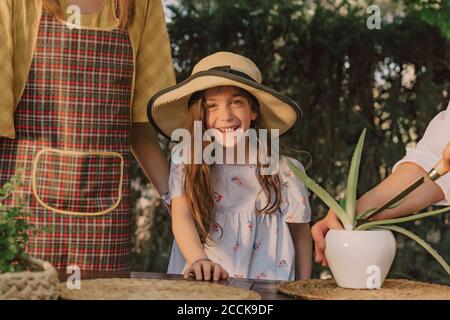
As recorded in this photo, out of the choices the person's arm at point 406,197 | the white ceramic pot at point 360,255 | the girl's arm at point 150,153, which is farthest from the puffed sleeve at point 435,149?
the girl's arm at point 150,153

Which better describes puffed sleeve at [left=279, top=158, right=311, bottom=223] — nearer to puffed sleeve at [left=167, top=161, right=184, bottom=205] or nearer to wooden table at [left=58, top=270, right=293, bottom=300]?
puffed sleeve at [left=167, top=161, right=184, bottom=205]

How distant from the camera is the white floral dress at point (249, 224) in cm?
285

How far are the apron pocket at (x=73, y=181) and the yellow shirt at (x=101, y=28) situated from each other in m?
0.15

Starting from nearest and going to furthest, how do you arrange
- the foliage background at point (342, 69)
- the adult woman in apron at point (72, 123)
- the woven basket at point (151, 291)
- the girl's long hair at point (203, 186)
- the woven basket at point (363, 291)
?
the woven basket at point (151, 291) < the woven basket at point (363, 291) < the adult woman in apron at point (72, 123) < the girl's long hair at point (203, 186) < the foliage background at point (342, 69)

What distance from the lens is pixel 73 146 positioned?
2660 mm

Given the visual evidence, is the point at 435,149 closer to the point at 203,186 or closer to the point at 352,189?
the point at 352,189

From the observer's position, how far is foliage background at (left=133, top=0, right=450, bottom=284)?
A: 489cm

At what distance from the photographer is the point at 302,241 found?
3004mm

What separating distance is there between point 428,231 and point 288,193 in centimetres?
227

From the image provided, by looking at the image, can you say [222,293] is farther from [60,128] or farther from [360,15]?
[360,15]

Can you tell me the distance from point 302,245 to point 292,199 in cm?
18

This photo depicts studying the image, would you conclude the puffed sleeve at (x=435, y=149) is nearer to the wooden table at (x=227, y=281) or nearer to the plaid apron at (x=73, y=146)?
the wooden table at (x=227, y=281)

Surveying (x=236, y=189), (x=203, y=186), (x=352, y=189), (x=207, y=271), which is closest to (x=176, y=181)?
(x=203, y=186)
